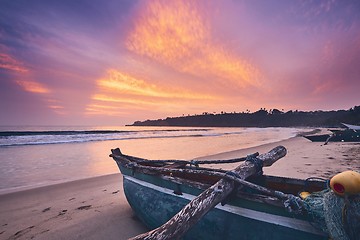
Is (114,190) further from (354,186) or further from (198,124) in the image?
(198,124)

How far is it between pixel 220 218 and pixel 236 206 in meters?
0.32

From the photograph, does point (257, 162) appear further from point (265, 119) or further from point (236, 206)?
point (265, 119)

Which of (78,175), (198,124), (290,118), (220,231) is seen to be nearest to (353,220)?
(220,231)

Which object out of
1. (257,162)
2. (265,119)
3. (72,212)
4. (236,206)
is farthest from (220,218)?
(265,119)

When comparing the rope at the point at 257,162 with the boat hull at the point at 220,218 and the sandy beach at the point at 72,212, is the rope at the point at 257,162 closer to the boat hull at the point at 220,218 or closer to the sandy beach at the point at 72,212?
the boat hull at the point at 220,218

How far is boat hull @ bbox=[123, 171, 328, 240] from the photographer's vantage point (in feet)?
7.22

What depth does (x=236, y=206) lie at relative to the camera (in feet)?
8.60

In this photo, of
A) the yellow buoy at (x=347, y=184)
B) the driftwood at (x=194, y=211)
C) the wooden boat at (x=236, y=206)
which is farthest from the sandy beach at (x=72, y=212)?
the yellow buoy at (x=347, y=184)

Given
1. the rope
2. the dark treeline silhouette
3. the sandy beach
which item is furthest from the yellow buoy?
the dark treeline silhouette

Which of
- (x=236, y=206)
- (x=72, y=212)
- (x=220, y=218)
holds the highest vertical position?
(x=236, y=206)

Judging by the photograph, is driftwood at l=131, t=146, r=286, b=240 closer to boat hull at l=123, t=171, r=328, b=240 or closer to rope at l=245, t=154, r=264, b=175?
rope at l=245, t=154, r=264, b=175

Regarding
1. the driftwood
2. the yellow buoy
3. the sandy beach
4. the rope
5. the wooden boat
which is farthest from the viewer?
the sandy beach

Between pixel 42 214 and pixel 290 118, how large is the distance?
453ft

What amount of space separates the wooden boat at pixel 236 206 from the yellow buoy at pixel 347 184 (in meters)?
0.41
